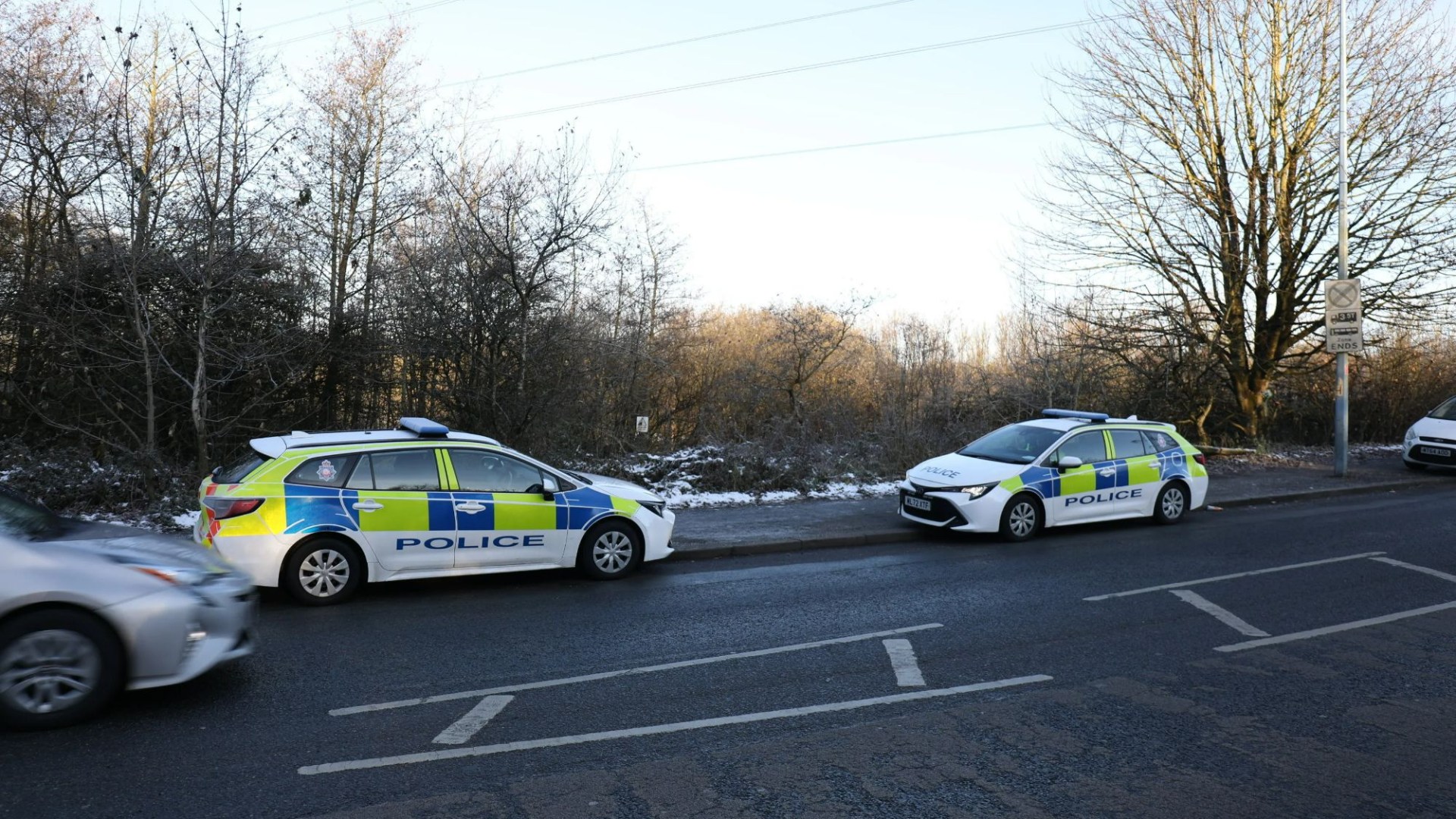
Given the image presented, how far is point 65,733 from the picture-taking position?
5.12 m

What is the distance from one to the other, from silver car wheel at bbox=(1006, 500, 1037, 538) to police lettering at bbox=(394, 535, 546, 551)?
6.10m

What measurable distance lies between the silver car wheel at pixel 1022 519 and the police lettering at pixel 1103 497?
0.59m

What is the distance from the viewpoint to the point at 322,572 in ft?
27.6

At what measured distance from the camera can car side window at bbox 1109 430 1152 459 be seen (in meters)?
13.2

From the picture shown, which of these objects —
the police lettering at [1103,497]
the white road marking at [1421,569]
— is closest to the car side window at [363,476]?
the police lettering at [1103,497]

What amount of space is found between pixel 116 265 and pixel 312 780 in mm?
12008

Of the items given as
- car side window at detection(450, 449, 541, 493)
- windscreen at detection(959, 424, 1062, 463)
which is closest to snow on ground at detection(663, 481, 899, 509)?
windscreen at detection(959, 424, 1062, 463)

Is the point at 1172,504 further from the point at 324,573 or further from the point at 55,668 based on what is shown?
the point at 55,668

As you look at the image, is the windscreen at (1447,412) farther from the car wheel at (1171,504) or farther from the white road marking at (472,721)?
the white road marking at (472,721)

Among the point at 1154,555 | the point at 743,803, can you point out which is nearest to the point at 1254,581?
the point at 1154,555

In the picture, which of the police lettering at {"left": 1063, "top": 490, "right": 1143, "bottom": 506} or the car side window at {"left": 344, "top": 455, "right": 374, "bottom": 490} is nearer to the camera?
the car side window at {"left": 344, "top": 455, "right": 374, "bottom": 490}

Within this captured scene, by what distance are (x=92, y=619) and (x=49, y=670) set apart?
1.04ft

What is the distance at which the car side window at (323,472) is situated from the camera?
8.49 m

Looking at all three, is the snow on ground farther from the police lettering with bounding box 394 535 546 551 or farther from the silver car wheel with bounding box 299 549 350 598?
the silver car wheel with bounding box 299 549 350 598
